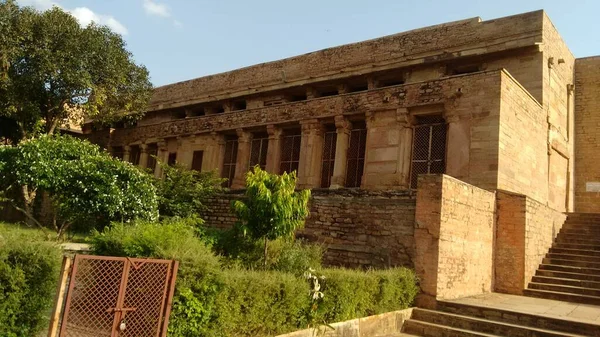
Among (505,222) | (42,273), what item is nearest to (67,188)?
(42,273)

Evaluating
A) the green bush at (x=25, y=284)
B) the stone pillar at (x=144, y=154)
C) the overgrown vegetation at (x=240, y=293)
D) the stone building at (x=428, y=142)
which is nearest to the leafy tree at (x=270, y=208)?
the overgrown vegetation at (x=240, y=293)

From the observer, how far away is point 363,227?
1172 centimetres

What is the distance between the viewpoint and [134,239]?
7.31 m

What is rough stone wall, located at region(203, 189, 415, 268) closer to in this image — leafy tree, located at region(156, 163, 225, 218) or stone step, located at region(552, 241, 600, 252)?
leafy tree, located at region(156, 163, 225, 218)

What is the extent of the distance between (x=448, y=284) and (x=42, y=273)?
791cm

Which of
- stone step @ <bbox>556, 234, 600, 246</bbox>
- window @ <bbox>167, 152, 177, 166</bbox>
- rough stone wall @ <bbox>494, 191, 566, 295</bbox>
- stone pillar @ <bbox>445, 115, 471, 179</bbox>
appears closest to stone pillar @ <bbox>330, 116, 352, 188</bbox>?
stone pillar @ <bbox>445, 115, 471, 179</bbox>


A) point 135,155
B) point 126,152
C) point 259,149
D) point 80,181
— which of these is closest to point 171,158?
point 135,155

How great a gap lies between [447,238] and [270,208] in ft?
12.9

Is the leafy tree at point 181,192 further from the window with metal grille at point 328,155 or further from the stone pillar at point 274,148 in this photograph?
the window with metal grille at point 328,155

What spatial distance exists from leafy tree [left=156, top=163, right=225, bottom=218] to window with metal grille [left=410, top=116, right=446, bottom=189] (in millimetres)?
6945

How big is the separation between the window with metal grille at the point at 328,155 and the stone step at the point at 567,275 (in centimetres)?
736

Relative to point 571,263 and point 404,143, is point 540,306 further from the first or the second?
point 404,143

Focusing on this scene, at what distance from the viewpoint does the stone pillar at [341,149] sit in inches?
634

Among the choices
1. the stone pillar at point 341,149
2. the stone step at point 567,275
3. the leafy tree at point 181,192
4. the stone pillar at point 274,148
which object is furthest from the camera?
the stone pillar at point 274,148
